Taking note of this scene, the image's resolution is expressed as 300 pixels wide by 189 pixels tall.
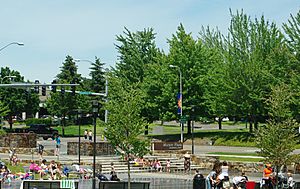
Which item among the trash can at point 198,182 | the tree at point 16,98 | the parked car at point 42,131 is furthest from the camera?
the tree at point 16,98

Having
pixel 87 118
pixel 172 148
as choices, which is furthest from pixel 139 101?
pixel 87 118

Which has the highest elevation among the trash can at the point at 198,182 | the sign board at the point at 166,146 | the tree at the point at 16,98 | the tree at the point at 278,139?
the tree at the point at 16,98

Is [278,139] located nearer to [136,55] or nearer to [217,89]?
[217,89]

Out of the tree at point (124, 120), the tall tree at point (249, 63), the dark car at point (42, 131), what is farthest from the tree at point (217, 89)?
the tree at point (124, 120)

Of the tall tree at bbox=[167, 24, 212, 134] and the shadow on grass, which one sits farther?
the tall tree at bbox=[167, 24, 212, 134]

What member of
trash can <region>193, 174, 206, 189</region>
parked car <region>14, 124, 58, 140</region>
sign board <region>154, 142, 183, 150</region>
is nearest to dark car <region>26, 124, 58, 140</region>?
parked car <region>14, 124, 58, 140</region>

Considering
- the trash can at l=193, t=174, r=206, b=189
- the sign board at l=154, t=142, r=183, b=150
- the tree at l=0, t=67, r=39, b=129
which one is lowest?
the trash can at l=193, t=174, r=206, b=189

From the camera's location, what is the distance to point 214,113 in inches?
2144

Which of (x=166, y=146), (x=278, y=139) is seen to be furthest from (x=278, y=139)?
(x=166, y=146)

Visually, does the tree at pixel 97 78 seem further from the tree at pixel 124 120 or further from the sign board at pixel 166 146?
the tree at pixel 124 120

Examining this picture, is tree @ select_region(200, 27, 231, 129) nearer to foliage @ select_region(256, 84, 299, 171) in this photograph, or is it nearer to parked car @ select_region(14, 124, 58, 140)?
parked car @ select_region(14, 124, 58, 140)

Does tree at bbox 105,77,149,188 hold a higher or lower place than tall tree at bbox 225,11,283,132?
lower

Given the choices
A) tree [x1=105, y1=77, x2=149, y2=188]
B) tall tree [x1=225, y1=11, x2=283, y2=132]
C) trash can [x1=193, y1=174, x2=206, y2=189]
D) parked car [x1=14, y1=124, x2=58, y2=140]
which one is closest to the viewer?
trash can [x1=193, y1=174, x2=206, y2=189]

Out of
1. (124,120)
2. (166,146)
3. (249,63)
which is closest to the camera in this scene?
(124,120)
